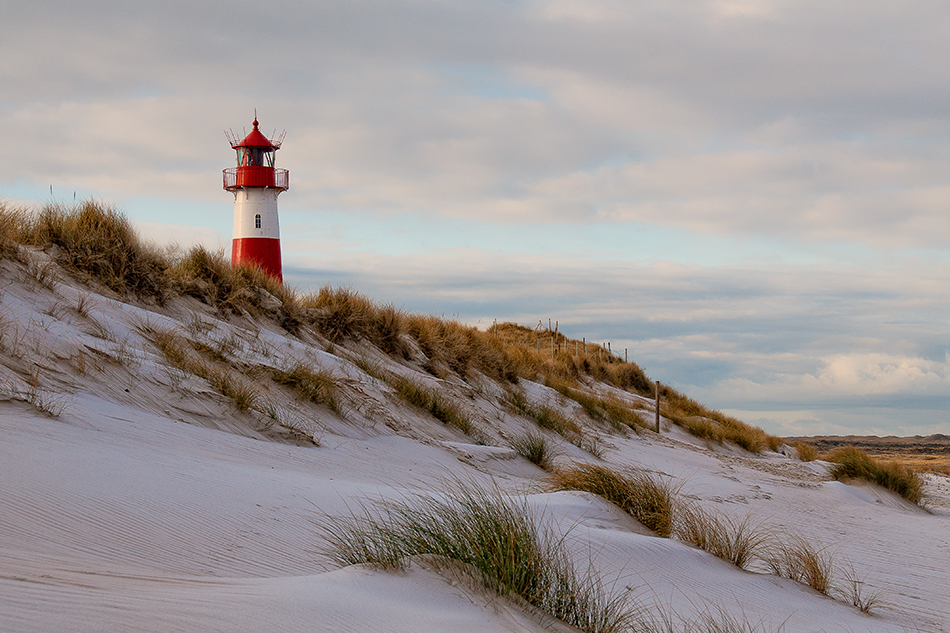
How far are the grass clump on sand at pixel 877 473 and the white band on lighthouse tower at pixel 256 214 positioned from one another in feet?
58.2

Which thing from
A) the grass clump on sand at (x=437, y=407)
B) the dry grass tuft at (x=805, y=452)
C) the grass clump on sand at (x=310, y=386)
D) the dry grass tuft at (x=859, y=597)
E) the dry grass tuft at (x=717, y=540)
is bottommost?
the dry grass tuft at (x=805, y=452)

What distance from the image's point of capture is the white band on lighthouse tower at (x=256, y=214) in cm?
2408

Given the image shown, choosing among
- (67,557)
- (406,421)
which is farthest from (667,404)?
(67,557)

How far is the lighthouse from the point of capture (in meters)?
23.9

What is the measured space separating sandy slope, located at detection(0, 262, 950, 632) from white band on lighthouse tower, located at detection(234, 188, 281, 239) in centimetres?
1393

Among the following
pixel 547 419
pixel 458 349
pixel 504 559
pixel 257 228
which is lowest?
pixel 547 419

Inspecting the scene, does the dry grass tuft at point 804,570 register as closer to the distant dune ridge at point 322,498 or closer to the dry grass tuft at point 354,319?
the distant dune ridge at point 322,498

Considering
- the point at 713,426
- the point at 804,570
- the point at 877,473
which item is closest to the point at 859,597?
the point at 804,570

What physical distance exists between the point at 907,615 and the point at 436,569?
3688 millimetres

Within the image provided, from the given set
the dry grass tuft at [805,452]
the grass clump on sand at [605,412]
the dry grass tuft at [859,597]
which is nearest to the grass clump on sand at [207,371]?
the dry grass tuft at [859,597]

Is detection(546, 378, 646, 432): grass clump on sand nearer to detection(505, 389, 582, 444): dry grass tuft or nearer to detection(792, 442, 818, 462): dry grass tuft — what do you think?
detection(505, 389, 582, 444): dry grass tuft

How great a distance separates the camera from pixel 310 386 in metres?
8.67

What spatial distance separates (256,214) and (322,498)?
20.6m

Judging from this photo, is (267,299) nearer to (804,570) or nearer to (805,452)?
(804,570)
